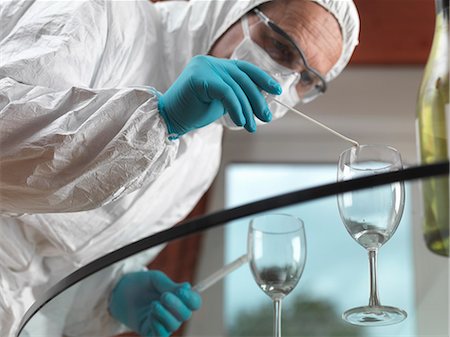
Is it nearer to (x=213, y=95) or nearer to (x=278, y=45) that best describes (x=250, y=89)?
(x=213, y=95)

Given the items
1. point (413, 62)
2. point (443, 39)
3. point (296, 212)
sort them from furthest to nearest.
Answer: point (413, 62), point (443, 39), point (296, 212)

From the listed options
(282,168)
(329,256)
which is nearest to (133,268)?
(329,256)

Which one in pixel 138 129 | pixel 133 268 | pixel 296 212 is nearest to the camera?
pixel 296 212

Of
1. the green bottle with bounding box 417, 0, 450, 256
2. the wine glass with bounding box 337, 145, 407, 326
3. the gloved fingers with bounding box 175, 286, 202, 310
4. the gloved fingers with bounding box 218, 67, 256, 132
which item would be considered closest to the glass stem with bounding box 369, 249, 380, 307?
the wine glass with bounding box 337, 145, 407, 326

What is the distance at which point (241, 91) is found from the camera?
3.17ft

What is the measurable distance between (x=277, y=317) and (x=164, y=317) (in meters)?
0.27

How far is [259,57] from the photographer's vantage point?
1.26 metres

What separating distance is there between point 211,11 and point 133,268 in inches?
16.4

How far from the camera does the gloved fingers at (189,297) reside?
0.88 m

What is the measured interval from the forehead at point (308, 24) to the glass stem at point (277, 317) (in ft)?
2.00

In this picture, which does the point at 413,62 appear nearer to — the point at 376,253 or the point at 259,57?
the point at 259,57

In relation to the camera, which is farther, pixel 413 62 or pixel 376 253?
pixel 413 62

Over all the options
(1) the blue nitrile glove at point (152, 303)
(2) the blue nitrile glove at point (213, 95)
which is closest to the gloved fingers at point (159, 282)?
(1) the blue nitrile glove at point (152, 303)

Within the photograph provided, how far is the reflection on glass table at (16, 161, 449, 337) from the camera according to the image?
646 mm
